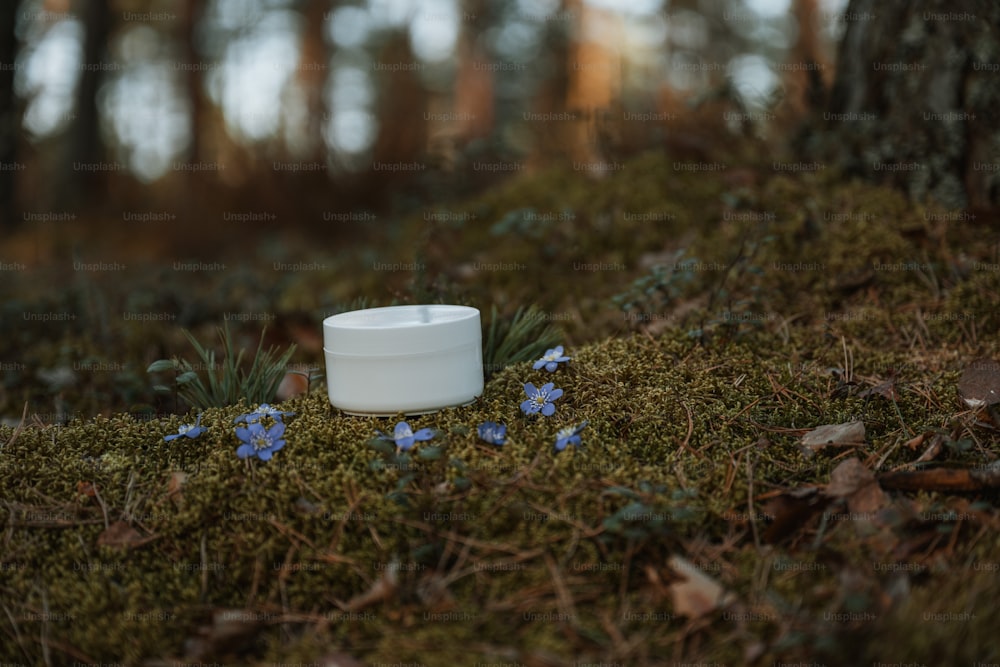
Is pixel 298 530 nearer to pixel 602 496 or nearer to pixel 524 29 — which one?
pixel 602 496

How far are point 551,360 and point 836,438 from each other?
2.91 ft

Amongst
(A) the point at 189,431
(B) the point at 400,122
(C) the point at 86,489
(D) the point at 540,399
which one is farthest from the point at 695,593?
(B) the point at 400,122

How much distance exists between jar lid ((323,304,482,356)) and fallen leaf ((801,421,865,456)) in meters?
1.02

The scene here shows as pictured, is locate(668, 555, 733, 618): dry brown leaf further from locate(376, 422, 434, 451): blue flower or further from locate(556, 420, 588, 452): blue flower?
locate(376, 422, 434, 451): blue flower

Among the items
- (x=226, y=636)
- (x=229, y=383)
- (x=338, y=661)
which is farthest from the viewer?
(x=229, y=383)

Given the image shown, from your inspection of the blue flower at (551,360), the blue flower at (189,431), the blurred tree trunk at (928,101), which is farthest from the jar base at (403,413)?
the blurred tree trunk at (928,101)

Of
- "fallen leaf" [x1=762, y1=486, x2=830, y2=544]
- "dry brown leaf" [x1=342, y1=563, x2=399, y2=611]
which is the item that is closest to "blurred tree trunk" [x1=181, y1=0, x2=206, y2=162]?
"dry brown leaf" [x1=342, y1=563, x2=399, y2=611]

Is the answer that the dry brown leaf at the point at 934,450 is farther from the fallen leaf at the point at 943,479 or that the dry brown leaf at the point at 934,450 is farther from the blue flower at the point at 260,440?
the blue flower at the point at 260,440

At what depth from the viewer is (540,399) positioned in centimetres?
222

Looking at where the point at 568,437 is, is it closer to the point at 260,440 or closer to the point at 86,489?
the point at 260,440

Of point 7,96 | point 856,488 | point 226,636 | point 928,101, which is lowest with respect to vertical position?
point 226,636

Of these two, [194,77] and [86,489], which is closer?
[86,489]

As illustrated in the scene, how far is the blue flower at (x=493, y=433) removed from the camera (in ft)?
6.61

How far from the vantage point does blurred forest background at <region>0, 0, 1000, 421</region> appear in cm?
348
